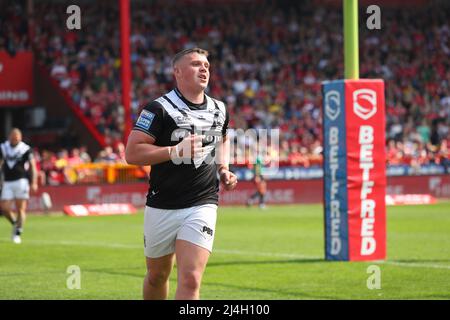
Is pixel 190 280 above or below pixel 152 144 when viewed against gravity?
below

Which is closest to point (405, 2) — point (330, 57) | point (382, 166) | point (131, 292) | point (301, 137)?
point (330, 57)

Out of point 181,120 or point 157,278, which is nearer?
point 181,120

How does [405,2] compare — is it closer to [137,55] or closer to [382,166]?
[137,55]

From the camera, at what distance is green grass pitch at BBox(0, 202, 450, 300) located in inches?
488

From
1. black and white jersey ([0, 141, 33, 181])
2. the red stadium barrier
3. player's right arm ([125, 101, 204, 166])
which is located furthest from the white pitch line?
the red stadium barrier

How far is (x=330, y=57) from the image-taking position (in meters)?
44.3

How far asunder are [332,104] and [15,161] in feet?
28.6

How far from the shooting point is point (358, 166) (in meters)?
15.2

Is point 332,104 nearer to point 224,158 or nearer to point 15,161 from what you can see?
point 224,158

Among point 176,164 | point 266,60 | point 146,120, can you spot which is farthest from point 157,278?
point 266,60

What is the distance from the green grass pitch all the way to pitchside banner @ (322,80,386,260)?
1.28 ft

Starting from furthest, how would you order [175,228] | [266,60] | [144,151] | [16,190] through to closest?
1. [266,60]
2. [16,190]
3. [175,228]
4. [144,151]

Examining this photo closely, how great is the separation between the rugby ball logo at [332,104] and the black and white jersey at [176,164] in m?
6.68

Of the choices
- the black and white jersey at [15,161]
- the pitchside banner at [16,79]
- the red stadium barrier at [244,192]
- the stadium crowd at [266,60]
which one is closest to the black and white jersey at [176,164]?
the black and white jersey at [15,161]
